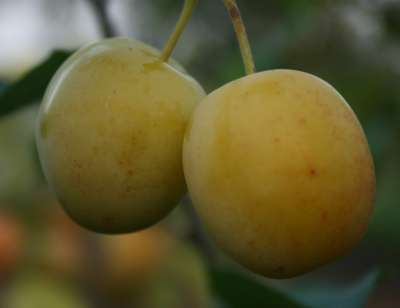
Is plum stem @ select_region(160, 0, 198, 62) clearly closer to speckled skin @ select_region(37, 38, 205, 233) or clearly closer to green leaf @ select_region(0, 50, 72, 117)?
speckled skin @ select_region(37, 38, 205, 233)

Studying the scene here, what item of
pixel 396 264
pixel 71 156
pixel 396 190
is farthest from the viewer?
pixel 396 264

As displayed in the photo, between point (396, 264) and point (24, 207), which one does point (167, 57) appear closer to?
point (24, 207)

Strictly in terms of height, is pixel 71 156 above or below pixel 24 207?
above

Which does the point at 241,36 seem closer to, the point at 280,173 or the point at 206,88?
the point at 280,173

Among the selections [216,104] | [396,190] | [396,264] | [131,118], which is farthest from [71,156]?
[396,264]

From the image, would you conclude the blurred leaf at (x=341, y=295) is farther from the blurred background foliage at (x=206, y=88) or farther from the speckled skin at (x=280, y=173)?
the blurred background foliage at (x=206, y=88)

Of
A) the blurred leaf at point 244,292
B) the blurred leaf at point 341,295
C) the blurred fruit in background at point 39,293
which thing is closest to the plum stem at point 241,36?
the blurred leaf at point 244,292
